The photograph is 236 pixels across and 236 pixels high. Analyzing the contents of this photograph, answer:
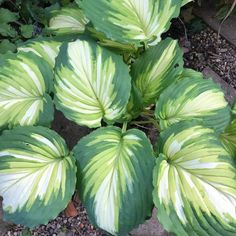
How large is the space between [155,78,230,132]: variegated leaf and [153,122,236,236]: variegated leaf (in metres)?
0.13

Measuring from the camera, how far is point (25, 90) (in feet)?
4.57

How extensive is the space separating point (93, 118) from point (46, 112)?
0.14m

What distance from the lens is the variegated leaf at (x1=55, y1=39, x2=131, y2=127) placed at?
1.31 m

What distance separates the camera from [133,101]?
1.43 meters

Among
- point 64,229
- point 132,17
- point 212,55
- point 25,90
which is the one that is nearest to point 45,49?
point 25,90

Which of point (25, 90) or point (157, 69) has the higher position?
point (157, 69)

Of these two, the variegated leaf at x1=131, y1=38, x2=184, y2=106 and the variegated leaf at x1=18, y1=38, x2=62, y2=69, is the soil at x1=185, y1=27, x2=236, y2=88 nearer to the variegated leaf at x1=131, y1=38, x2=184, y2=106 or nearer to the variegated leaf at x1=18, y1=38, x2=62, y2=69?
the variegated leaf at x1=131, y1=38, x2=184, y2=106

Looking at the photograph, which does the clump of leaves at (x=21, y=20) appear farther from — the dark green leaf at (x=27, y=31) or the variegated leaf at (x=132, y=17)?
the variegated leaf at (x=132, y=17)

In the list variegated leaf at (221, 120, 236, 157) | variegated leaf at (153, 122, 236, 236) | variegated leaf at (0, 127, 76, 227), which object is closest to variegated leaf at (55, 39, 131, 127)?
variegated leaf at (0, 127, 76, 227)

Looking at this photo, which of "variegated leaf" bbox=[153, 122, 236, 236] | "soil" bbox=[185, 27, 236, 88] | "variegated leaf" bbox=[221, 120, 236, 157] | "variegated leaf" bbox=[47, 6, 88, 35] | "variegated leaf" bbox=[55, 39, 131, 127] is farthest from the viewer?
"soil" bbox=[185, 27, 236, 88]

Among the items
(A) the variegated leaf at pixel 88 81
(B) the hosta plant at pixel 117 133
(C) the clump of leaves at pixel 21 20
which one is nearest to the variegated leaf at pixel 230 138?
(B) the hosta plant at pixel 117 133

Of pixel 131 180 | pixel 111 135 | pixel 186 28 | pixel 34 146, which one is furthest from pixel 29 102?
pixel 186 28

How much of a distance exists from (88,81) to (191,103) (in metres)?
0.31

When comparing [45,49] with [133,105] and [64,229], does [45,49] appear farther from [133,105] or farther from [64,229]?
[64,229]
